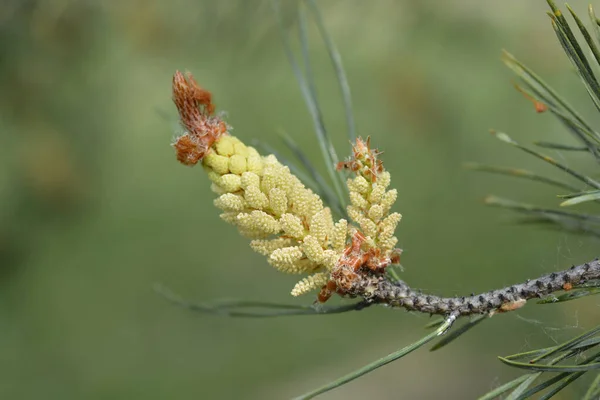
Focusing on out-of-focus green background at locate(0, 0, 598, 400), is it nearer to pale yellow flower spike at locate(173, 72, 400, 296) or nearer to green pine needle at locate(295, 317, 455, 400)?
pale yellow flower spike at locate(173, 72, 400, 296)

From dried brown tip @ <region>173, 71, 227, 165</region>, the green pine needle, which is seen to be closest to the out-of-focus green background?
dried brown tip @ <region>173, 71, 227, 165</region>

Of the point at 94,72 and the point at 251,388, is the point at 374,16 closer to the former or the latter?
the point at 94,72

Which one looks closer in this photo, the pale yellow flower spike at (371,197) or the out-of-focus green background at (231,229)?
the pale yellow flower spike at (371,197)

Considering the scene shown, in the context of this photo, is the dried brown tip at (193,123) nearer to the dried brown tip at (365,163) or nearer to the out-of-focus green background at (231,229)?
the dried brown tip at (365,163)

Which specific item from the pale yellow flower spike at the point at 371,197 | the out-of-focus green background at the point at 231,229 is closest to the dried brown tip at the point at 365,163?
the pale yellow flower spike at the point at 371,197

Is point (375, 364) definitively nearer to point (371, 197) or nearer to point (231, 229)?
point (371, 197)

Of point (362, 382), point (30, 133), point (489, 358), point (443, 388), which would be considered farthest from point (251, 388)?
point (30, 133)
